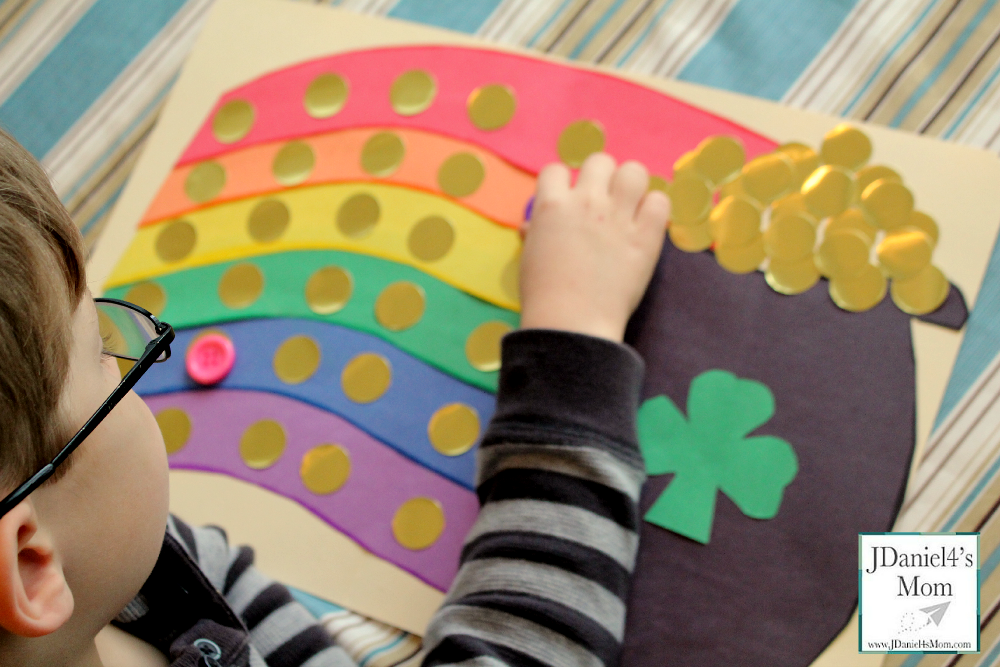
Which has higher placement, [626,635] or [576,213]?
[576,213]

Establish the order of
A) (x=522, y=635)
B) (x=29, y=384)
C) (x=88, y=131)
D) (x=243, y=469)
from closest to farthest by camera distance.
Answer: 1. (x=29, y=384)
2. (x=522, y=635)
3. (x=243, y=469)
4. (x=88, y=131)

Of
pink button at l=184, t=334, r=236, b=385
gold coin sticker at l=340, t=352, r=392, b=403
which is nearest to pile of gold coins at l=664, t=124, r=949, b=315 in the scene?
gold coin sticker at l=340, t=352, r=392, b=403

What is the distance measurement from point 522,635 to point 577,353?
0.17 m

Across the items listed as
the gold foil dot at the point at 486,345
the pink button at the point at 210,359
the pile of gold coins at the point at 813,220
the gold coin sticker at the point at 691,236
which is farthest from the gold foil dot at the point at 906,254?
the pink button at the point at 210,359

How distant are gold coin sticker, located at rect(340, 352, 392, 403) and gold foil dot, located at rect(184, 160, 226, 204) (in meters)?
0.20

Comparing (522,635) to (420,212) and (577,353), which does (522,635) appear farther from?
(420,212)

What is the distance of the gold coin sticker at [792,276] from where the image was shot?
52 cm

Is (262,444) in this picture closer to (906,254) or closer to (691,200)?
(691,200)

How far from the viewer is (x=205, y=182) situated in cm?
64

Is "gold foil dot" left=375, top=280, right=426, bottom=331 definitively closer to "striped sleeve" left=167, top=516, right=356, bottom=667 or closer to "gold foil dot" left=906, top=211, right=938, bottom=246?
"striped sleeve" left=167, top=516, right=356, bottom=667

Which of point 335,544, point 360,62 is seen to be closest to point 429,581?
point 335,544

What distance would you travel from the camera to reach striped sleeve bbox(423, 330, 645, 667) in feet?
1.50

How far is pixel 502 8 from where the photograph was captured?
2.10ft

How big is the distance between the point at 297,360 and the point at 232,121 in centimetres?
22
